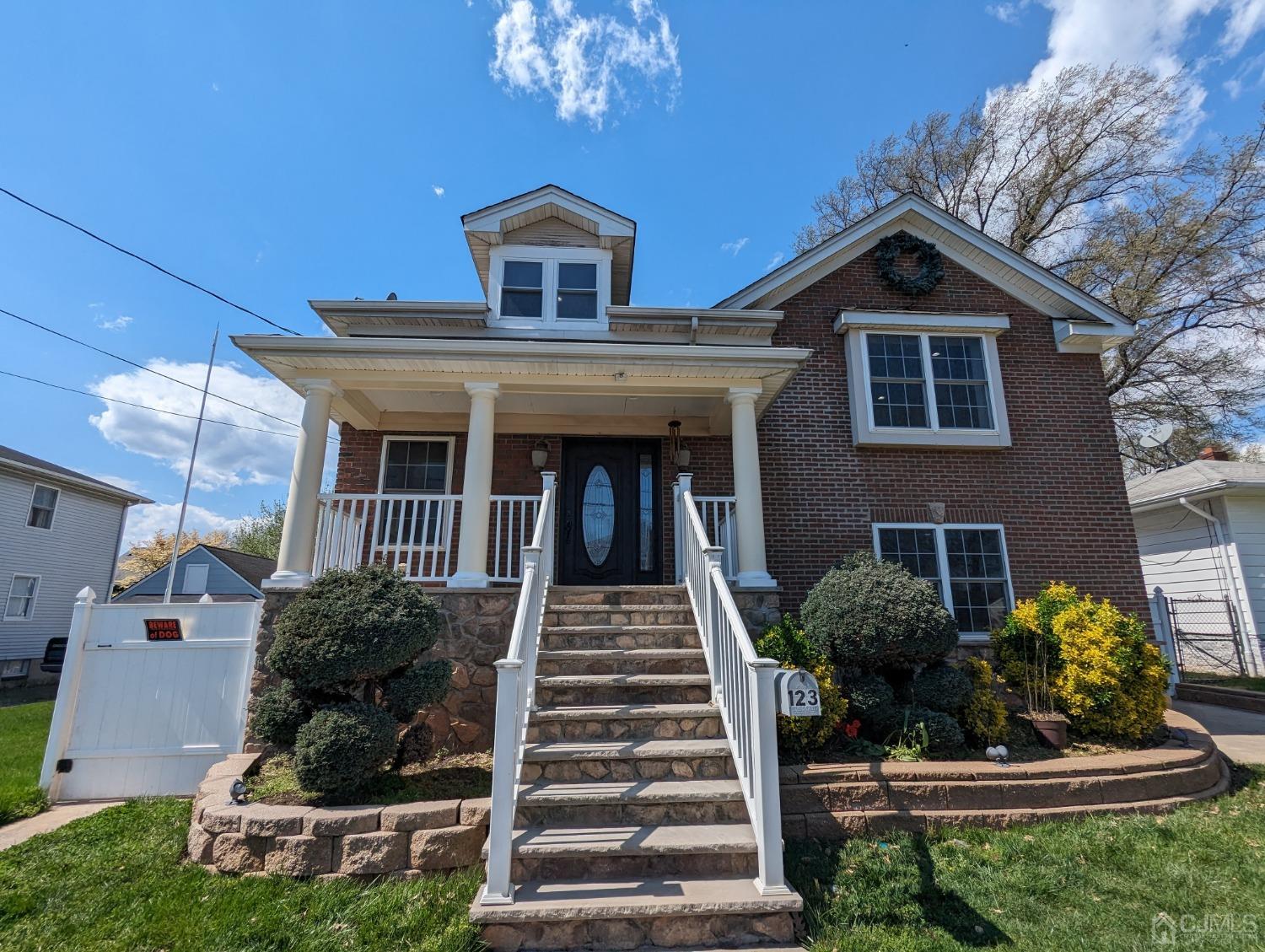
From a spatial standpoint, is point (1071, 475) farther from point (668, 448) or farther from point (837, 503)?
point (668, 448)

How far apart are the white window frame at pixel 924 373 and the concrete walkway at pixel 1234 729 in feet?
13.1

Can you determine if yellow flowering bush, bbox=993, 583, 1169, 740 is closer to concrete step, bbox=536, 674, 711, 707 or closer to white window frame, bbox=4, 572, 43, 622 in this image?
concrete step, bbox=536, 674, 711, 707

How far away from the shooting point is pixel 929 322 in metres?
8.27

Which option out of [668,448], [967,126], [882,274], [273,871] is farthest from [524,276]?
[967,126]

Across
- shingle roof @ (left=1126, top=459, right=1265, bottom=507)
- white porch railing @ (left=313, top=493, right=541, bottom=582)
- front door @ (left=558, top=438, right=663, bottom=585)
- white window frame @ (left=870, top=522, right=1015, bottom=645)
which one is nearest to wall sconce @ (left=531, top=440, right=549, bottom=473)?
front door @ (left=558, top=438, right=663, bottom=585)

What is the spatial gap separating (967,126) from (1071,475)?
41.0 feet

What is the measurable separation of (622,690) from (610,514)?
343cm

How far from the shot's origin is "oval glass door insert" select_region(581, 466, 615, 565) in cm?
775

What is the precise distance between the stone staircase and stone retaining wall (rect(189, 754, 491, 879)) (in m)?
0.39

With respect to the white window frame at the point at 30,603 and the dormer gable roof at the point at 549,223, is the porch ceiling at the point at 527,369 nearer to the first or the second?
the dormer gable roof at the point at 549,223

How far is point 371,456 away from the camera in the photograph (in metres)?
7.87

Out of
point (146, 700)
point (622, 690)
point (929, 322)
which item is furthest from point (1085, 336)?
point (146, 700)

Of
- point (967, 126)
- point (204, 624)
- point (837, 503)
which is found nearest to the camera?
point (204, 624)

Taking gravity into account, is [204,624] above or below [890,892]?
above
